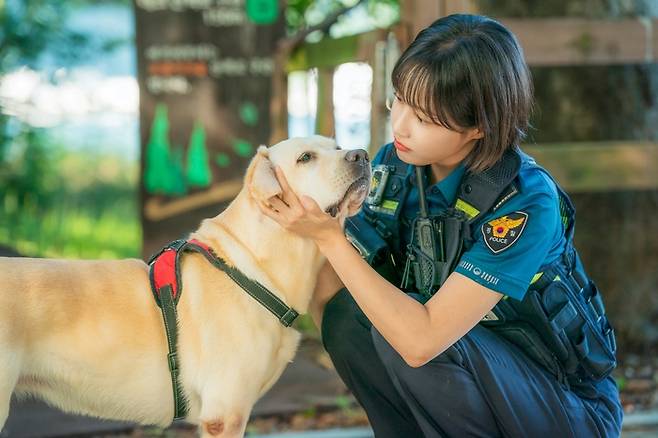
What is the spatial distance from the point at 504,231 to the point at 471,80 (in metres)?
0.40

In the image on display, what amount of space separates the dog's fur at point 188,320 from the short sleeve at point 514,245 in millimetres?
411

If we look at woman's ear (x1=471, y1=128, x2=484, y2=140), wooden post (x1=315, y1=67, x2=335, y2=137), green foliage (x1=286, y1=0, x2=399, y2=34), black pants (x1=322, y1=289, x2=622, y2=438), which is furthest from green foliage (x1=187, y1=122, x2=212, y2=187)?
woman's ear (x1=471, y1=128, x2=484, y2=140)

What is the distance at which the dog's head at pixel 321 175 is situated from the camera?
2.46m

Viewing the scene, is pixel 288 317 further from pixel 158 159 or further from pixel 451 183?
pixel 158 159

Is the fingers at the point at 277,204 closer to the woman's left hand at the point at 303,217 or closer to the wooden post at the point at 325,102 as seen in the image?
the woman's left hand at the point at 303,217

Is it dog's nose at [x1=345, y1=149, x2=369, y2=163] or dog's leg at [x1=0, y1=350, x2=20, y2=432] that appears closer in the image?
dog's leg at [x1=0, y1=350, x2=20, y2=432]

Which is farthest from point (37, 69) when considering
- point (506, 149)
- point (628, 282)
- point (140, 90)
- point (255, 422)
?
point (506, 149)

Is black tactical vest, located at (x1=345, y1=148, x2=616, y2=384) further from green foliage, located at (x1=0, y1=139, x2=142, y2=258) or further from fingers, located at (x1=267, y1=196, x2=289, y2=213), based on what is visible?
green foliage, located at (x1=0, y1=139, x2=142, y2=258)

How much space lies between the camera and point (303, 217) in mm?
2326

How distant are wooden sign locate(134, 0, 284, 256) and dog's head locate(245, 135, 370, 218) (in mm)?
2751

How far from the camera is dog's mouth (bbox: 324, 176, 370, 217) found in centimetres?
248

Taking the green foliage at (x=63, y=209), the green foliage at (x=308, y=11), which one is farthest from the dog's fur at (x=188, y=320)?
the green foliage at (x=308, y=11)

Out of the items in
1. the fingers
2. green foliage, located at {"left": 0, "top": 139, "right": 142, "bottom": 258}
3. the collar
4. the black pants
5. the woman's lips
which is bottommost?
green foliage, located at {"left": 0, "top": 139, "right": 142, "bottom": 258}

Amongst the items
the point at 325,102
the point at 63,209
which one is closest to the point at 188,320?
the point at 325,102
